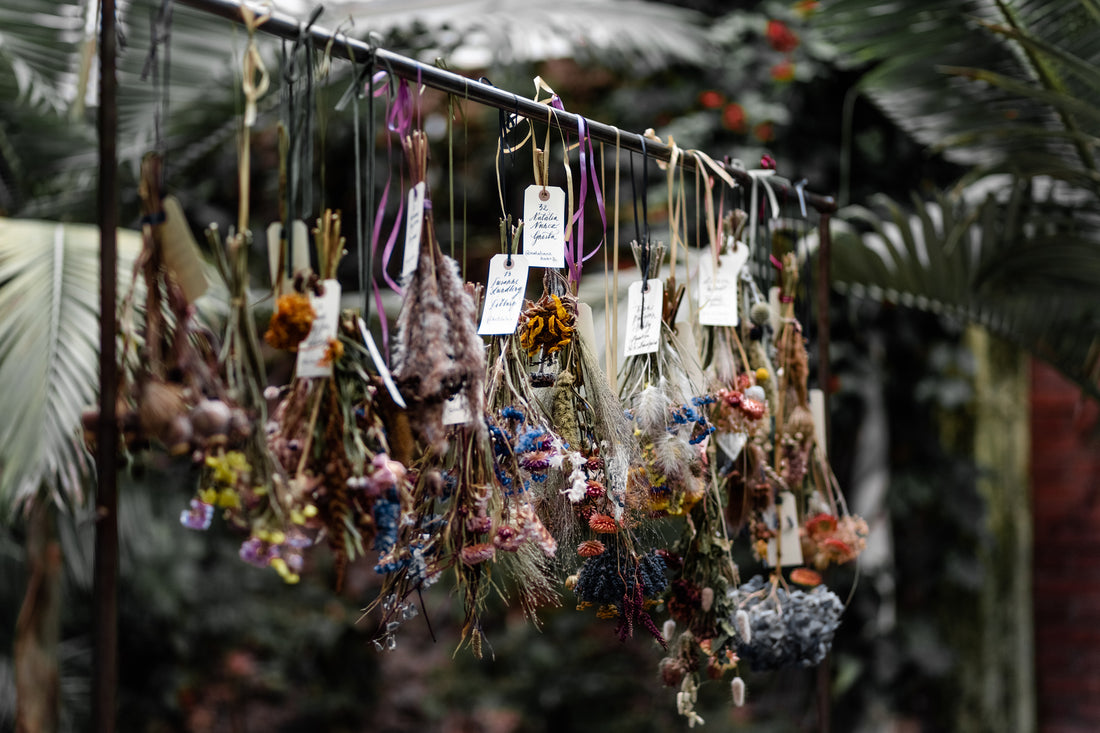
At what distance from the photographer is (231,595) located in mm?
3785

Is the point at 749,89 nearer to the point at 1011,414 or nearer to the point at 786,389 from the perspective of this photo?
the point at 1011,414

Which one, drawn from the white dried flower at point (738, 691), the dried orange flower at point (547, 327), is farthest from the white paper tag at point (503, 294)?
the white dried flower at point (738, 691)

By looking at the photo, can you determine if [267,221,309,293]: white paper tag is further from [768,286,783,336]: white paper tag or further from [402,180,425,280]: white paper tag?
[768,286,783,336]: white paper tag

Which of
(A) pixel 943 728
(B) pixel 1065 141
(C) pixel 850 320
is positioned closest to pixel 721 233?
(B) pixel 1065 141

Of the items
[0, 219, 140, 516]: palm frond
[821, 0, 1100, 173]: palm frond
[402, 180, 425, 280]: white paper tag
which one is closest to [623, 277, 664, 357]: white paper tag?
[402, 180, 425, 280]: white paper tag

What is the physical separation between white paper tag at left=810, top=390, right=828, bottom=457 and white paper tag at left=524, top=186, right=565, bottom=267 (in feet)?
2.25

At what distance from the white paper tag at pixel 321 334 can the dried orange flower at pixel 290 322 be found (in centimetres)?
3

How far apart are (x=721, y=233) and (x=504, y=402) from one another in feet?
1.68

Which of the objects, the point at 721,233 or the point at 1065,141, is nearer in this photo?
the point at 721,233

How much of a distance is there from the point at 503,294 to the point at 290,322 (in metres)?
0.35

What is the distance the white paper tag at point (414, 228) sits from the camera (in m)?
1.10

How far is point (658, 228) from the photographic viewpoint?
351 centimetres

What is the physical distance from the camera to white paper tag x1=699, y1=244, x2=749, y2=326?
1.55 meters

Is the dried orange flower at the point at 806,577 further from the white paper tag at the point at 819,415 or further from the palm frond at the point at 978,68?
the palm frond at the point at 978,68
